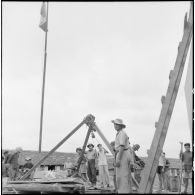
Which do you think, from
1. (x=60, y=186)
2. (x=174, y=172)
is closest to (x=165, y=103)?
(x=60, y=186)

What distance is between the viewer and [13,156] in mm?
13648

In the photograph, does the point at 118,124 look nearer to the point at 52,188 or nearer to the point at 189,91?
the point at 52,188

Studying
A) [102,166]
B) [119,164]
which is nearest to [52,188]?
[119,164]

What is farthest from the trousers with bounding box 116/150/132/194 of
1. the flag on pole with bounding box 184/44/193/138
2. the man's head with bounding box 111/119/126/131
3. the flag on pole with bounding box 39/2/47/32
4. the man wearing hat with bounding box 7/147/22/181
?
the flag on pole with bounding box 39/2/47/32

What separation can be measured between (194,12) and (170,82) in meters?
1.15

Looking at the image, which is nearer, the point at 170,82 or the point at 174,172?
the point at 170,82

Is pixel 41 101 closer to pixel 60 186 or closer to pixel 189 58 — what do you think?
pixel 60 186

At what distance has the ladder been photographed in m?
5.65

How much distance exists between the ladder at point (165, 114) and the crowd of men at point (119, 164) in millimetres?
1126

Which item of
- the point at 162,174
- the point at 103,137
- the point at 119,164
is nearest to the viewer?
the point at 119,164

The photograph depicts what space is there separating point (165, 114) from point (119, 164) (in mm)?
1698

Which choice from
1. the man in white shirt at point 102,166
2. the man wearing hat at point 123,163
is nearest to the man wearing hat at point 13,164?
the man in white shirt at point 102,166

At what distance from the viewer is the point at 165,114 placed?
18.6 feet

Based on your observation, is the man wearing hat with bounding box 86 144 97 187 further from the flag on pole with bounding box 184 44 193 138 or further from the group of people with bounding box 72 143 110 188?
the flag on pole with bounding box 184 44 193 138
